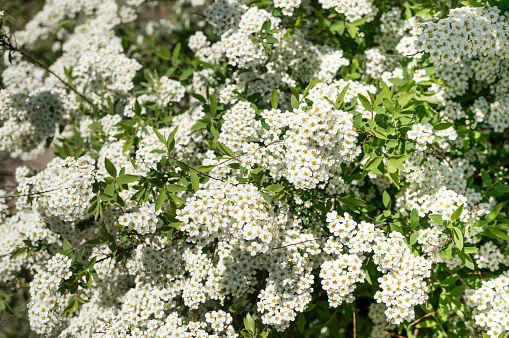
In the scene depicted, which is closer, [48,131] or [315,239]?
[315,239]

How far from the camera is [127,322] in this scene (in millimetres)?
3484

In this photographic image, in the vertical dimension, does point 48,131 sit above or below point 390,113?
below

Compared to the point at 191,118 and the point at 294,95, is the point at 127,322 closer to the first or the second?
the point at 191,118

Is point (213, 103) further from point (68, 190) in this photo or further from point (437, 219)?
point (437, 219)

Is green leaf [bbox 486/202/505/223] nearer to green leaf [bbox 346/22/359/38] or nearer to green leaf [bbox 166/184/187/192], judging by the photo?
green leaf [bbox 346/22/359/38]

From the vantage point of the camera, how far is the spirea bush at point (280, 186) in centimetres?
320

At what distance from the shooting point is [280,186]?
330cm

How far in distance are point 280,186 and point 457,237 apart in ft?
5.03

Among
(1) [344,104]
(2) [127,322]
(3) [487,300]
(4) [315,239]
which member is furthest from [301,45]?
(2) [127,322]

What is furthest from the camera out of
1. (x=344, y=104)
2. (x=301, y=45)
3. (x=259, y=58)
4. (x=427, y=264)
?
(x=301, y=45)

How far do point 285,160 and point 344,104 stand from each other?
0.89 metres

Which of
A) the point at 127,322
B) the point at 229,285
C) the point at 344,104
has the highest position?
the point at 344,104

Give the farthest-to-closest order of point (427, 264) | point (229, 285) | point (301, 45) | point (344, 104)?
point (301, 45), point (344, 104), point (229, 285), point (427, 264)

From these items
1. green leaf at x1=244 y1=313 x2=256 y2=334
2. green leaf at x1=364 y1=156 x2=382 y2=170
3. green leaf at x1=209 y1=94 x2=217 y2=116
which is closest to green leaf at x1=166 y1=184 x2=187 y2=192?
green leaf at x1=209 y1=94 x2=217 y2=116
